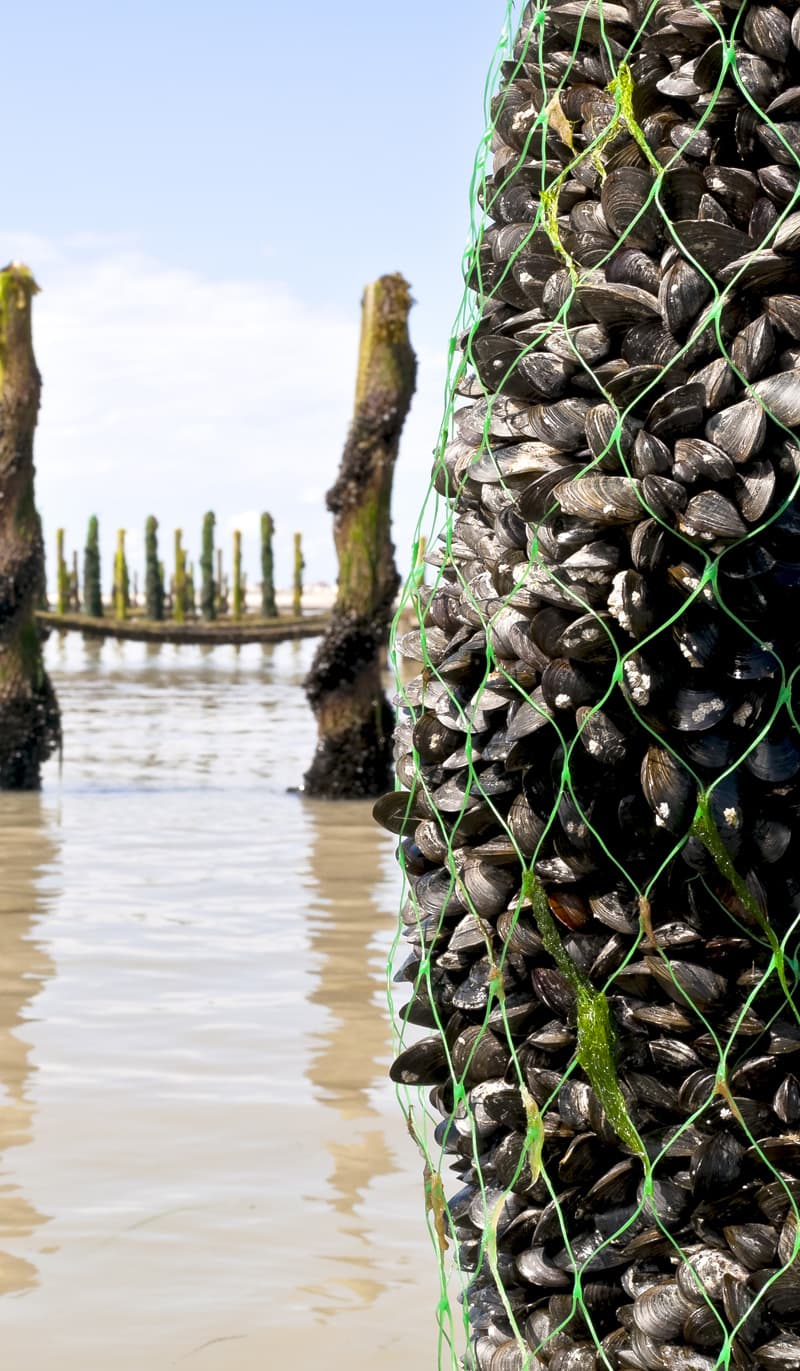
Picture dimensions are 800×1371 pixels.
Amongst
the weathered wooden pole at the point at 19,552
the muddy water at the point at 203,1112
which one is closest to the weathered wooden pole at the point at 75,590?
the weathered wooden pole at the point at 19,552

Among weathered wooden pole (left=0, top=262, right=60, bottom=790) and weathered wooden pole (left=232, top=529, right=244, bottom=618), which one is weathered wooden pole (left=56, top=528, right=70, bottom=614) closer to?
weathered wooden pole (left=232, top=529, right=244, bottom=618)

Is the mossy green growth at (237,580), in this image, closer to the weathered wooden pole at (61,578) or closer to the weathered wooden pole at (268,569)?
the weathered wooden pole at (268,569)

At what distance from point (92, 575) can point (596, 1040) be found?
124 feet

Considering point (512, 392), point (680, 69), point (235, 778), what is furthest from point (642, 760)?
point (235, 778)

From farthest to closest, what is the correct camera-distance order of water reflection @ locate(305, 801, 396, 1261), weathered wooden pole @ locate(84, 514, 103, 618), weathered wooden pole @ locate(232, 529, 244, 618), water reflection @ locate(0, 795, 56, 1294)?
weathered wooden pole @ locate(84, 514, 103, 618) → weathered wooden pole @ locate(232, 529, 244, 618) → water reflection @ locate(305, 801, 396, 1261) → water reflection @ locate(0, 795, 56, 1294)

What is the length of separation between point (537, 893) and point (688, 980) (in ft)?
0.93

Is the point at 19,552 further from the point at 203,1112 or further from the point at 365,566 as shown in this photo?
the point at 203,1112

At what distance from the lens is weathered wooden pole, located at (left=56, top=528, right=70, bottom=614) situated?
3947cm

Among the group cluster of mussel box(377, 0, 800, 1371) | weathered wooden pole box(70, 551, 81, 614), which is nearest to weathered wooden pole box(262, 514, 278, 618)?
weathered wooden pole box(70, 551, 81, 614)

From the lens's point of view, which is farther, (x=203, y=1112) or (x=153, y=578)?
(x=153, y=578)

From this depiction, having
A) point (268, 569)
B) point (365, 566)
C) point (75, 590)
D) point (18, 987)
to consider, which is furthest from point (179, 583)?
point (18, 987)

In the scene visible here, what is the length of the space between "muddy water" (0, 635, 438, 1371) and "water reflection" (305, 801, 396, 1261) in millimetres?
12

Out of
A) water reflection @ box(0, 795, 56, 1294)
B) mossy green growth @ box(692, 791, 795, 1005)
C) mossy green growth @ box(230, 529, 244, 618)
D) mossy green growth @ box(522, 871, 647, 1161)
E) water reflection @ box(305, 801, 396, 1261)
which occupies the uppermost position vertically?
mossy green growth @ box(230, 529, 244, 618)

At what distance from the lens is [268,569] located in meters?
40.7
